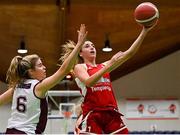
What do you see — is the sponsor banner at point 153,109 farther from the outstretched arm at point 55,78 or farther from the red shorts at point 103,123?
the outstretched arm at point 55,78

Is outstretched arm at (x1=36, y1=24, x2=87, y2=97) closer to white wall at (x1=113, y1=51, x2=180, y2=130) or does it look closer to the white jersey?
the white jersey

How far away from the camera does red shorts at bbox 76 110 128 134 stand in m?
4.30

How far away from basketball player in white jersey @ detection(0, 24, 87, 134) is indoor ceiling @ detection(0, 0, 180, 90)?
8234 millimetres

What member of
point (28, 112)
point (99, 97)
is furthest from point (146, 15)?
point (28, 112)

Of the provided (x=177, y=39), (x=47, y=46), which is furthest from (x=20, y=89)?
(x=177, y=39)

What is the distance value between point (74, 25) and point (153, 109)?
5.60 m

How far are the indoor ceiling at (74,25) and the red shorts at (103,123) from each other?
7810 mm

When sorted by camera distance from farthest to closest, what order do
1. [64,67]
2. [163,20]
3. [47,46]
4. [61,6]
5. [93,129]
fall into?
[47,46], [163,20], [61,6], [93,129], [64,67]

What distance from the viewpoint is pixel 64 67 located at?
351cm

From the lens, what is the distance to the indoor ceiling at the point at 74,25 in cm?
1205

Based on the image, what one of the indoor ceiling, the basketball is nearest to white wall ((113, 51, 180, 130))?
the indoor ceiling

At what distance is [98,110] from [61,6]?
7.96 meters

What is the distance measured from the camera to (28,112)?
3576 millimetres

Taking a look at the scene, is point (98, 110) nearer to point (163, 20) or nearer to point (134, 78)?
point (163, 20)
